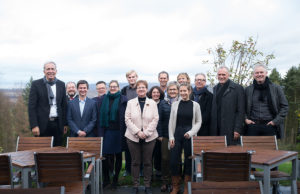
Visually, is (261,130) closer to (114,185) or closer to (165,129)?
(165,129)

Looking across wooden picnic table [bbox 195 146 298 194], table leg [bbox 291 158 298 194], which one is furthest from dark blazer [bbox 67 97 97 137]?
table leg [bbox 291 158 298 194]

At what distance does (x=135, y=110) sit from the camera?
5.01 meters

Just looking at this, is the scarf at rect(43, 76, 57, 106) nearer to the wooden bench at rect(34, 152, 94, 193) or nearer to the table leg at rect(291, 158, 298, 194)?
the wooden bench at rect(34, 152, 94, 193)

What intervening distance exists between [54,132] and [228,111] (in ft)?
9.87

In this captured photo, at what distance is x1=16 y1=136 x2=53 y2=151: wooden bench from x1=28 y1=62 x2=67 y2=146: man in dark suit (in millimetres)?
351

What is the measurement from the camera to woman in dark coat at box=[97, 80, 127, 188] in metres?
5.26

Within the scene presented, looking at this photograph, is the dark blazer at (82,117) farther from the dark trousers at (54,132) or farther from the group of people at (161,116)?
the dark trousers at (54,132)

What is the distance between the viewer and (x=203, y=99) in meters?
5.30

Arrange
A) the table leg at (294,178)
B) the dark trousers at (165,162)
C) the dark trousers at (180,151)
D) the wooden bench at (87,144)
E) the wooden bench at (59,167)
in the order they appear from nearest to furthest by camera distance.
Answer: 1. the wooden bench at (59,167)
2. the table leg at (294,178)
3. the wooden bench at (87,144)
4. the dark trousers at (180,151)
5. the dark trousers at (165,162)

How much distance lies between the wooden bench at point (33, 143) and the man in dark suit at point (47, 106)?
1.15ft

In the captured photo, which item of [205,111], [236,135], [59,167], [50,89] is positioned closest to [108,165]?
[50,89]

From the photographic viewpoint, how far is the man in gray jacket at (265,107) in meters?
4.77

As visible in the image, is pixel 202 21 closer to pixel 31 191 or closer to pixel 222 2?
pixel 222 2

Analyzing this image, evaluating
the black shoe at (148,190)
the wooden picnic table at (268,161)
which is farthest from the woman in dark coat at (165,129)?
the wooden picnic table at (268,161)
